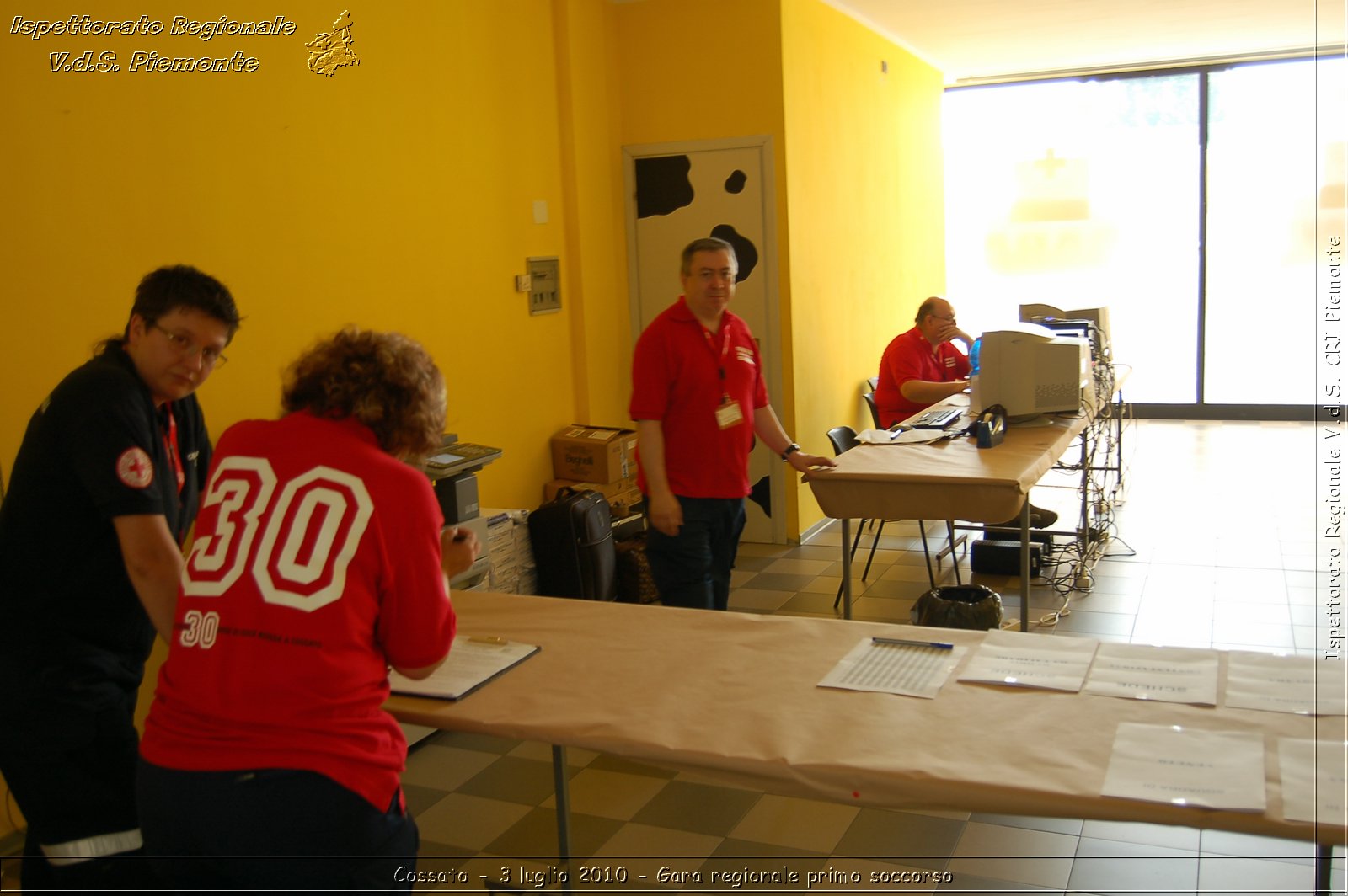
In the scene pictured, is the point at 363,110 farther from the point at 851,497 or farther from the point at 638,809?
the point at 638,809

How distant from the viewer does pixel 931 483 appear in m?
3.60

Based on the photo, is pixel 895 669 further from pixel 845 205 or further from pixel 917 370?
pixel 845 205

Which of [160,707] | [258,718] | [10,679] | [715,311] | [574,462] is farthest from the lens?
[574,462]

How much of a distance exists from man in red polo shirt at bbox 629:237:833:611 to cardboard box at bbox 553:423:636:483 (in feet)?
5.91

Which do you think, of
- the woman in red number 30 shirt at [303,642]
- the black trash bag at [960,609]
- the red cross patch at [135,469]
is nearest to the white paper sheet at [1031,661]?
the woman in red number 30 shirt at [303,642]

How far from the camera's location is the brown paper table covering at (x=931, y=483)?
11.6 feet

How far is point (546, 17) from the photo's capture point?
214 inches

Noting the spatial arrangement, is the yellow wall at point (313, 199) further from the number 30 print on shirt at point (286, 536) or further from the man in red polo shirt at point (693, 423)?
the number 30 print on shirt at point (286, 536)

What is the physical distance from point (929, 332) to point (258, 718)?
456cm

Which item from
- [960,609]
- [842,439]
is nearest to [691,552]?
[960,609]

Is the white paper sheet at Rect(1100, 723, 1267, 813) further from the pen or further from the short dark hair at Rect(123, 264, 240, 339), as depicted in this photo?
the short dark hair at Rect(123, 264, 240, 339)

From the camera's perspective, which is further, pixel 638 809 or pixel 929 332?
pixel 929 332

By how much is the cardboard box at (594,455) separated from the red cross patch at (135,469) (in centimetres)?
339

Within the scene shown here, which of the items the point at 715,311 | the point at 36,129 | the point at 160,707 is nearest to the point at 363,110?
the point at 36,129
